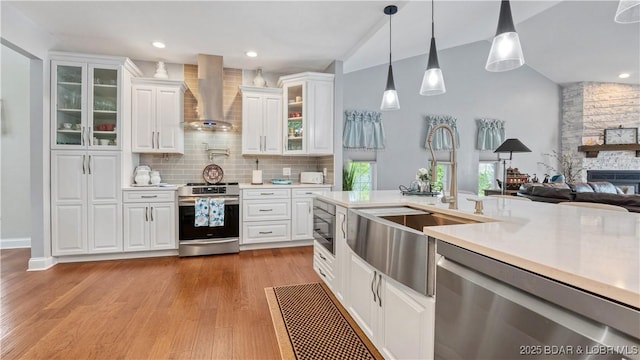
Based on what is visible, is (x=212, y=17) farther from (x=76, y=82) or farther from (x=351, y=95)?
(x=351, y=95)

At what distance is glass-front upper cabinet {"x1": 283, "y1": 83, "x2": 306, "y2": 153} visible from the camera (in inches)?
166

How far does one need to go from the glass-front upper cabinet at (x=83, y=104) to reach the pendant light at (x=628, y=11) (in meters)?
4.59

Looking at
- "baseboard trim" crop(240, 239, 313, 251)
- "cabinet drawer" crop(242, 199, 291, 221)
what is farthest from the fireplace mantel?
"cabinet drawer" crop(242, 199, 291, 221)

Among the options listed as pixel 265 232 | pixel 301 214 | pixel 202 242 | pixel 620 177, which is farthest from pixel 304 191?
pixel 620 177

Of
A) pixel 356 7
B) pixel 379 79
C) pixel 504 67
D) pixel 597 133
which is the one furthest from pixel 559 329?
pixel 597 133

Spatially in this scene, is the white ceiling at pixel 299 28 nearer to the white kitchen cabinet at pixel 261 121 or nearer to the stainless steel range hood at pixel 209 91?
the stainless steel range hood at pixel 209 91

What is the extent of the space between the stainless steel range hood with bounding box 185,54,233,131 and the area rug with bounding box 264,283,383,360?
249 cm

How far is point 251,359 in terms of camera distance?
5.63 feet

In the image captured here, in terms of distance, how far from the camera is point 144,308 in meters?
2.32

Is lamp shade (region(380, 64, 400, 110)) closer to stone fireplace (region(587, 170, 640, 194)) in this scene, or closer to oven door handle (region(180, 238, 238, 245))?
oven door handle (region(180, 238, 238, 245))

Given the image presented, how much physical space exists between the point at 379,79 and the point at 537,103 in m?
4.28

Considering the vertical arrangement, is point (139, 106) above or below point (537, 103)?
below

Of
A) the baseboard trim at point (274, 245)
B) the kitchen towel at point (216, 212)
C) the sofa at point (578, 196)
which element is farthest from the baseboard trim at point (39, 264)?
the sofa at point (578, 196)

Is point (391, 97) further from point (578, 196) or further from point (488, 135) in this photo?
point (488, 135)
